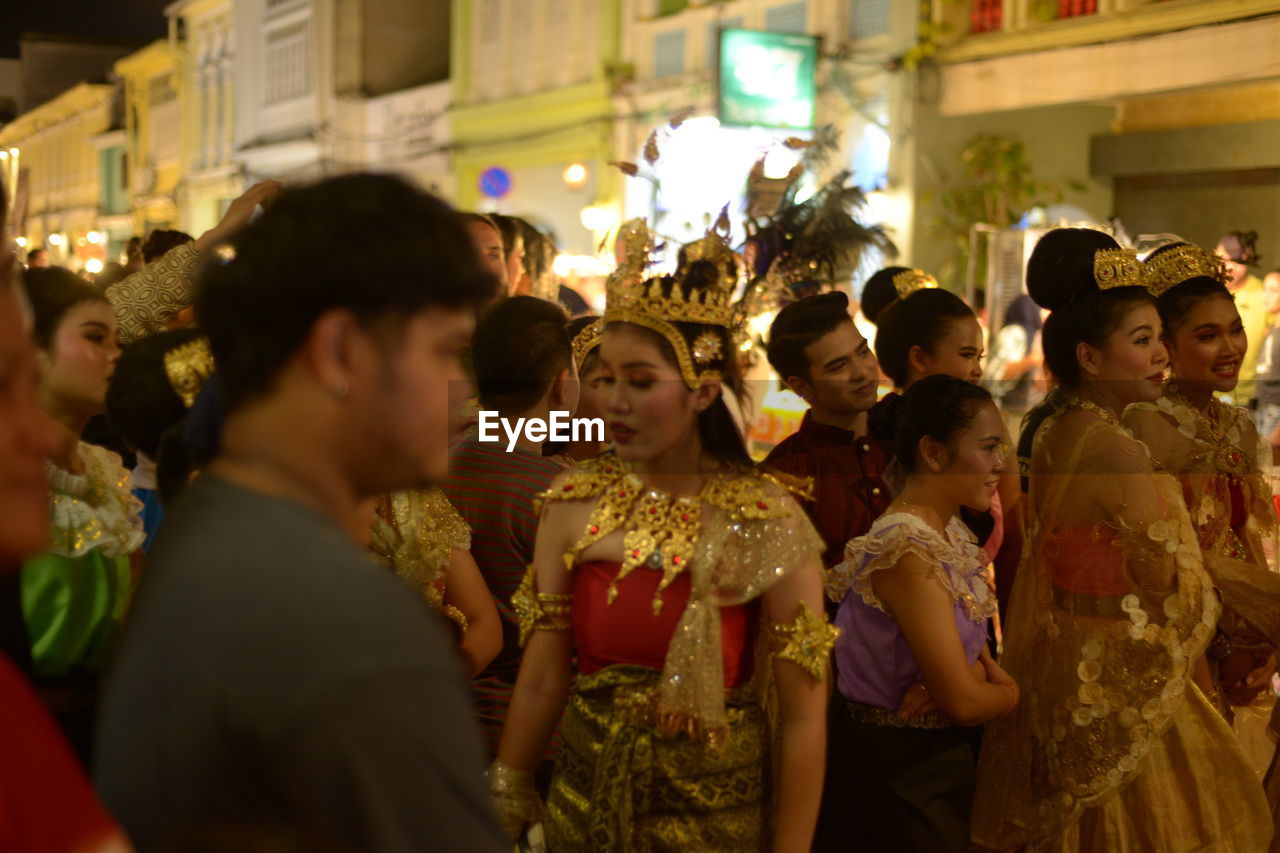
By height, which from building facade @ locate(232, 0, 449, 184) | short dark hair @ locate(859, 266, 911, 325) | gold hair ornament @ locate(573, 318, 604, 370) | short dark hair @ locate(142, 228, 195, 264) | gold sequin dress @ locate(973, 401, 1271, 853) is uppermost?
building facade @ locate(232, 0, 449, 184)

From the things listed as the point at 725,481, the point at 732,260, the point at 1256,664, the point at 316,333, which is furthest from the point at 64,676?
the point at 1256,664

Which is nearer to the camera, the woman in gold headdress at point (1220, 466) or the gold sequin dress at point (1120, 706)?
the gold sequin dress at point (1120, 706)

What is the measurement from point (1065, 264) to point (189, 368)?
7.91ft

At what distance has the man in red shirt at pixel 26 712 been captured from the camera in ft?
2.90

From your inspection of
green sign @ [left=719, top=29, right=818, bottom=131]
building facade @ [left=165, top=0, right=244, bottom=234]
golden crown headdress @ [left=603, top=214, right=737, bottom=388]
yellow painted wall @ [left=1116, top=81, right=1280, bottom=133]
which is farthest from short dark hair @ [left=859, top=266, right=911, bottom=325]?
building facade @ [left=165, top=0, right=244, bottom=234]

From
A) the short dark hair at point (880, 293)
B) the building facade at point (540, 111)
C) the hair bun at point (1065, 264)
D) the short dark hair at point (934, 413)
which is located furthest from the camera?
the building facade at point (540, 111)

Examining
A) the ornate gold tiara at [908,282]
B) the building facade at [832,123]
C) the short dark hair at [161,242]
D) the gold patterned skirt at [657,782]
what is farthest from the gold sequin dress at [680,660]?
the building facade at [832,123]

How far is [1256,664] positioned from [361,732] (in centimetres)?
328

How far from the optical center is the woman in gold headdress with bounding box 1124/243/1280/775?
346 cm

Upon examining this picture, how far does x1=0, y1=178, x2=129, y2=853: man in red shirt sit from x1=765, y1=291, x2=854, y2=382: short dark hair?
2.74 meters

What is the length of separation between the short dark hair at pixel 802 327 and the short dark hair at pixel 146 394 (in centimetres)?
179

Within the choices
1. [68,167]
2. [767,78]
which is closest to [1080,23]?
[767,78]

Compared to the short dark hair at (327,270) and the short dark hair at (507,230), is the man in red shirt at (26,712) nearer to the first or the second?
the short dark hair at (327,270)

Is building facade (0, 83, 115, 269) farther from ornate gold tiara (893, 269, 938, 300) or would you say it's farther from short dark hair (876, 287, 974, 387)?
short dark hair (876, 287, 974, 387)
